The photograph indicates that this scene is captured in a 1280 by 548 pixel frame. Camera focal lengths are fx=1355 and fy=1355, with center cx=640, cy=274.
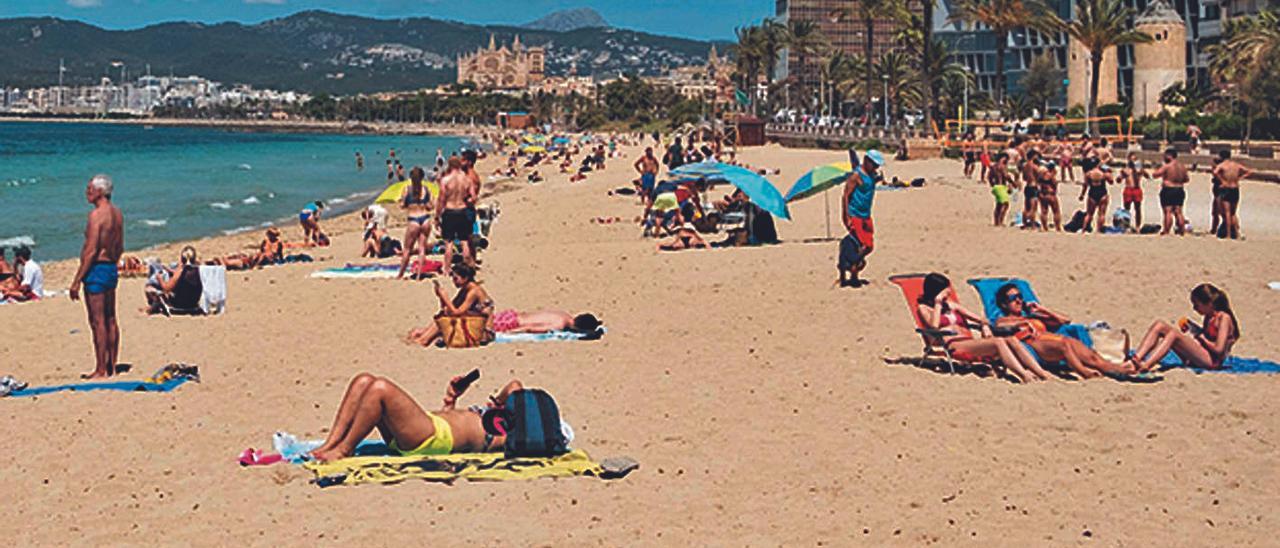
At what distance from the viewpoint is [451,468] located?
6.68 meters

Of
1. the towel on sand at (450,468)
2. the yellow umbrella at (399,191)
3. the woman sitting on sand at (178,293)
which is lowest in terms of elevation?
the towel on sand at (450,468)

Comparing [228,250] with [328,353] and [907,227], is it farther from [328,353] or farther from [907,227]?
[328,353]

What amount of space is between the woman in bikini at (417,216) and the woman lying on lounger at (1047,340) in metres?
6.92

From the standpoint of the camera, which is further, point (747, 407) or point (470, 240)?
point (470, 240)

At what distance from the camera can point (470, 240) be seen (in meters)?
14.0

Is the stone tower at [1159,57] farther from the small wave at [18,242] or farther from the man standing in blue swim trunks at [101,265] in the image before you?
the man standing in blue swim trunks at [101,265]

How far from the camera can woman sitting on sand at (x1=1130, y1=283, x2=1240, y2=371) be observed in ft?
28.3

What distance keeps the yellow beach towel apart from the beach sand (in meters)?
0.12

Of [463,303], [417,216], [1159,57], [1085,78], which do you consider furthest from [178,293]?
[1085,78]

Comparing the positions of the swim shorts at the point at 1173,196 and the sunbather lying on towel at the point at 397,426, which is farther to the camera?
the swim shorts at the point at 1173,196

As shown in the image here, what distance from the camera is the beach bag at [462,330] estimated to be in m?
10.2

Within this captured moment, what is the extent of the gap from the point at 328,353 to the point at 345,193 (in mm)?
34404

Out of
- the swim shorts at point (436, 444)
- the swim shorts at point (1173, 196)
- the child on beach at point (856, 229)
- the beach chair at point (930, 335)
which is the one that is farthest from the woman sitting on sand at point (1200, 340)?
the swim shorts at point (1173, 196)

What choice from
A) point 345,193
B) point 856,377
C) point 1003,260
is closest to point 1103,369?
point 856,377
